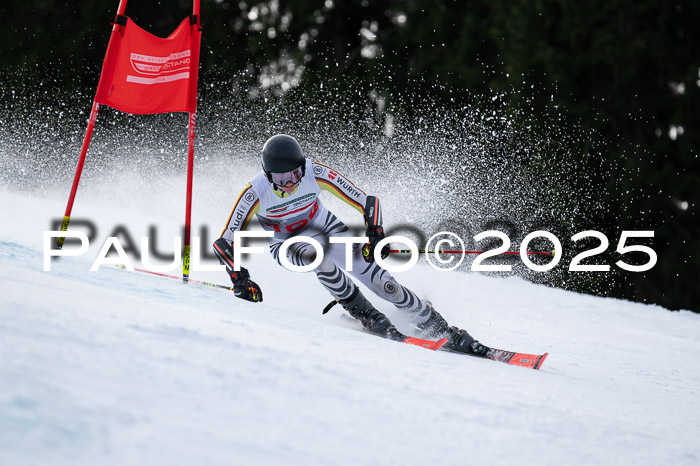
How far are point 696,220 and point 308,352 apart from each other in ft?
39.5

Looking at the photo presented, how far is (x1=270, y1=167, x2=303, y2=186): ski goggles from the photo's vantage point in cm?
394

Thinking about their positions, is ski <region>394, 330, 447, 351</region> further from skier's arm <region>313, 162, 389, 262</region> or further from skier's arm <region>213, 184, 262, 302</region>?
skier's arm <region>213, 184, 262, 302</region>

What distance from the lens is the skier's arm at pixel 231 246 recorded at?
3.95m

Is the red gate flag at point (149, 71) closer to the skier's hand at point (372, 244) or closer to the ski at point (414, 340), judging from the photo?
the skier's hand at point (372, 244)

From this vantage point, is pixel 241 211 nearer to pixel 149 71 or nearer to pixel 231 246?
pixel 231 246

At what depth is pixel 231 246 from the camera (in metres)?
4.09

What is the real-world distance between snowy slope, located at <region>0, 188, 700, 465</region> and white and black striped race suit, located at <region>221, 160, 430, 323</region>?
0.74 m

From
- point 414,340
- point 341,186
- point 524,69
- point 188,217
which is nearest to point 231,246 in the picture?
point 188,217

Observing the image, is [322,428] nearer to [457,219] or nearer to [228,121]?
[457,219]

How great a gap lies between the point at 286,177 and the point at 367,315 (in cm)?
102

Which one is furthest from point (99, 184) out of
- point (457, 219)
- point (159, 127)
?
point (457, 219)

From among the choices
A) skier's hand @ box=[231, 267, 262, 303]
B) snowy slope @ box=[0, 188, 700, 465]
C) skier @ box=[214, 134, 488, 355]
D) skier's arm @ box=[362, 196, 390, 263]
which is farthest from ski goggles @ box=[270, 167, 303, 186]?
snowy slope @ box=[0, 188, 700, 465]

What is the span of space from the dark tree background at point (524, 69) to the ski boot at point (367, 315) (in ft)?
28.6

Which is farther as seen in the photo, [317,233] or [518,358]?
[317,233]
